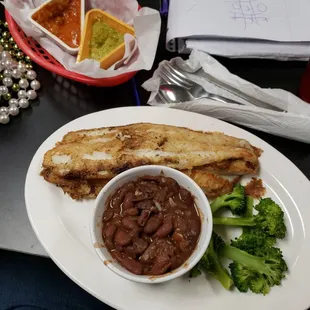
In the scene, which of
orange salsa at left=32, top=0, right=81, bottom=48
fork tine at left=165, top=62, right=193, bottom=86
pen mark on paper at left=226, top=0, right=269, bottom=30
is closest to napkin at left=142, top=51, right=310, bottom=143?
fork tine at left=165, top=62, right=193, bottom=86

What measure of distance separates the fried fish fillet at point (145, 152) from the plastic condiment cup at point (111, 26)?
0.98ft

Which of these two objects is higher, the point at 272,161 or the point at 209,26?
the point at 209,26

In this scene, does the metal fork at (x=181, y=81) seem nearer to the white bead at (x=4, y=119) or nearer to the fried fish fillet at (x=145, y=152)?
the fried fish fillet at (x=145, y=152)

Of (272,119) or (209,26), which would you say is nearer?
(272,119)

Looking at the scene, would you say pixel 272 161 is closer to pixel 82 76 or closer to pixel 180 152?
pixel 180 152

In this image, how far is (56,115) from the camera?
144 cm

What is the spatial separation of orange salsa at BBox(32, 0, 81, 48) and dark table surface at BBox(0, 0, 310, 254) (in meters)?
0.15

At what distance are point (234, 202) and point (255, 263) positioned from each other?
0.54 ft

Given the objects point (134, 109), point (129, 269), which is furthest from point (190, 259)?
point (134, 109)

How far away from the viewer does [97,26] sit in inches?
59.1

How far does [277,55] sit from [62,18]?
786 mm

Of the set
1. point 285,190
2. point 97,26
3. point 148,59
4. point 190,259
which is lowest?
point 285,190

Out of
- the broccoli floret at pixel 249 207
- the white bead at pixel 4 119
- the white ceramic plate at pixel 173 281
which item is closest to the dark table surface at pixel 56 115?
the white bead at pixel 4 119

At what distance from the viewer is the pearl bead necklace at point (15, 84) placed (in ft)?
4.71
